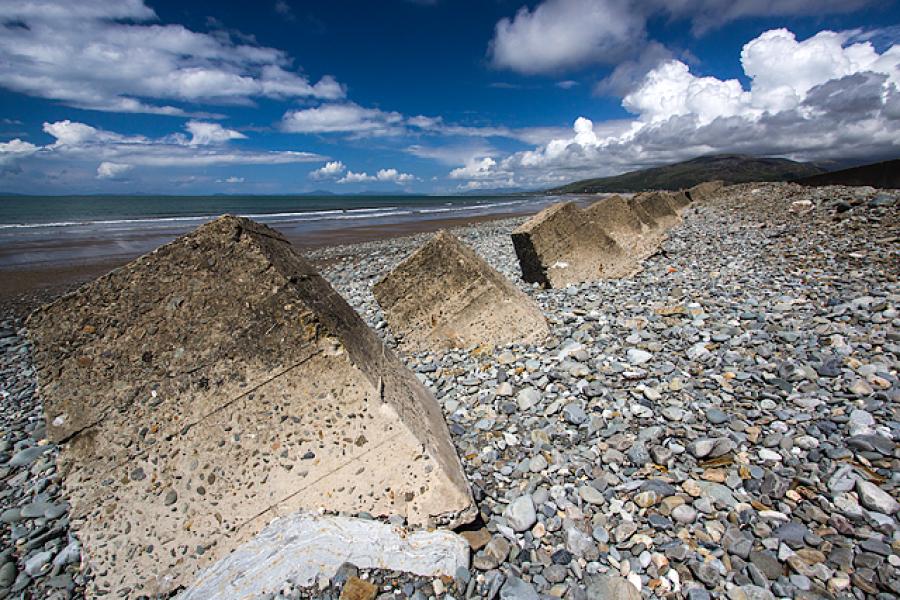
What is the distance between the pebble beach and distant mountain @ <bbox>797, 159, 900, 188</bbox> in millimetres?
15541

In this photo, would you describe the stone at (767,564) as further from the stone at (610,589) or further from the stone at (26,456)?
the stone at (26,456)

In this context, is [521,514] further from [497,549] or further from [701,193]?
[701,193]

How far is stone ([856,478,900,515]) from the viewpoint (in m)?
2.22

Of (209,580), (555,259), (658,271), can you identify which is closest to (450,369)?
(209,580)

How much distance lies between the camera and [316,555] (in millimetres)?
2383

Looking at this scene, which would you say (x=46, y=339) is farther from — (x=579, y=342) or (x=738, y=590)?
(x=579, y=342)

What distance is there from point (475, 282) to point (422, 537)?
3.46 meters

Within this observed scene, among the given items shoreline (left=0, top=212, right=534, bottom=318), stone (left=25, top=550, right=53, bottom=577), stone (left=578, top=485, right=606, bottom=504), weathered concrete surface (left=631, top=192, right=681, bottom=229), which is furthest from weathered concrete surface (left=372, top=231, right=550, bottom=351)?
weathered concrete surface (left=631, top=192, right=681, bottom=229)

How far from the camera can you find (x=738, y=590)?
2023 millimetres

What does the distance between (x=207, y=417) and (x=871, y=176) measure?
25169mm

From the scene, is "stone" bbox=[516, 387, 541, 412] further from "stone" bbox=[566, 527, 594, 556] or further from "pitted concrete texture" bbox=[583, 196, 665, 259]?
"pitted concrete texture" bbox=[583, 196, 665, 259]

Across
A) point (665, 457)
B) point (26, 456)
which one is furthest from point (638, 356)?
point (26, 456)

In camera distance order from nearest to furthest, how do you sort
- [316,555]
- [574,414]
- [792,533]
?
1. [792,533]
2. [316,555]
3. [574,414]

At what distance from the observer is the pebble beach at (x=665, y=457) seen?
2189mm
